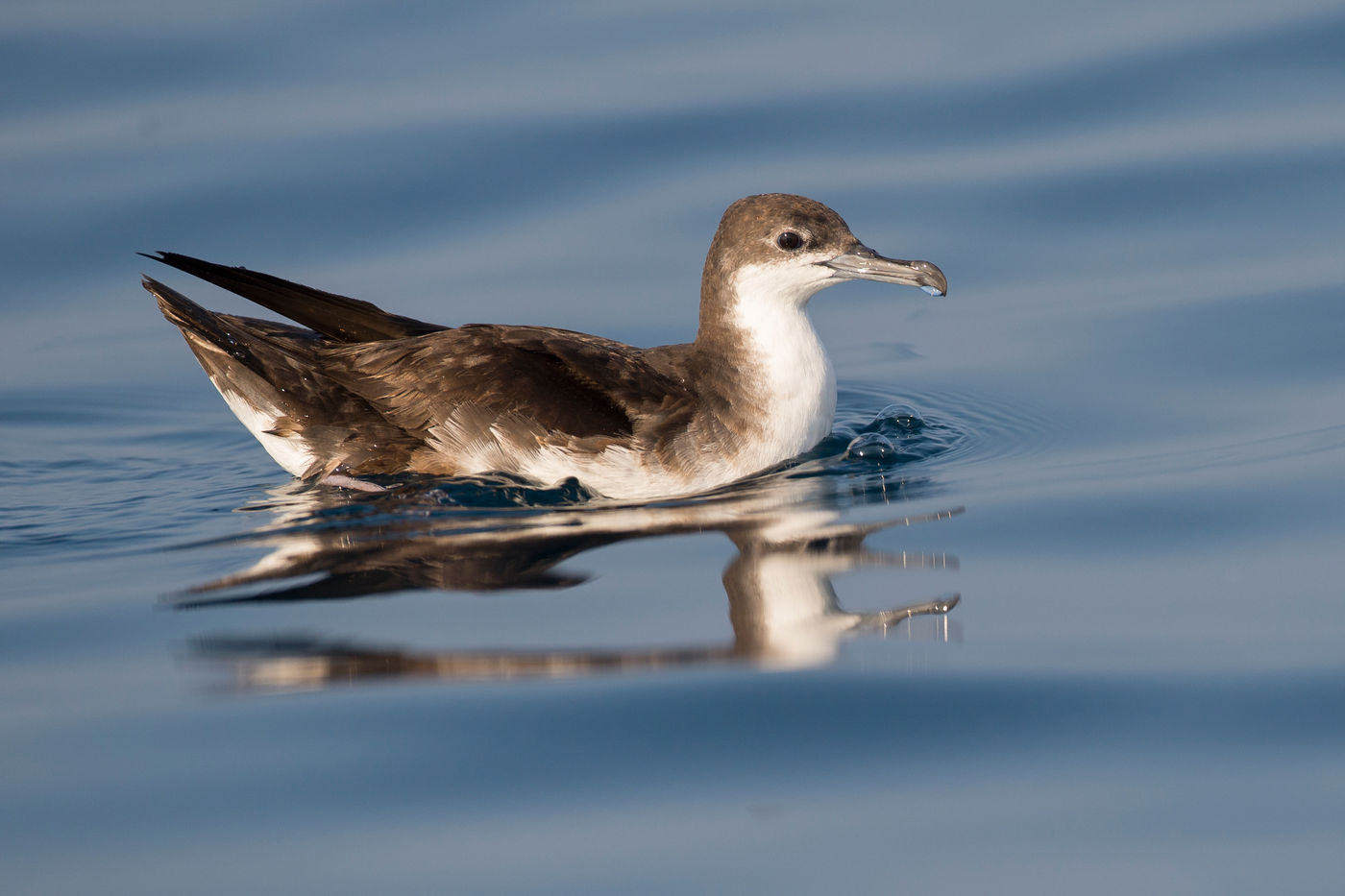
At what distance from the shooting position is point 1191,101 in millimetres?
11312

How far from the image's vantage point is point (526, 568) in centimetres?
599

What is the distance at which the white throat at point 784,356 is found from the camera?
24.5 ft

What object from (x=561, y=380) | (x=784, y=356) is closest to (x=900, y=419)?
(x=784, y=356)

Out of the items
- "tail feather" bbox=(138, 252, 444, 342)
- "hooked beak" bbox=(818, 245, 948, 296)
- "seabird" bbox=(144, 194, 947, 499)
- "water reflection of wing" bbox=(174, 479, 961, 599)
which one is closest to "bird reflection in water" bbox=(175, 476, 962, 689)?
"water reflection of wing" bbox=(174, 479, 961, 599)

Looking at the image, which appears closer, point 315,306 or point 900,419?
point 315,306

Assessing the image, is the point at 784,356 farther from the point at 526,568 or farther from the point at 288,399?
the point at 288,399

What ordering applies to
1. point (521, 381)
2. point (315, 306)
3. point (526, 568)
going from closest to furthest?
point (526, 568) < point (521, 381) < point (315, 306)

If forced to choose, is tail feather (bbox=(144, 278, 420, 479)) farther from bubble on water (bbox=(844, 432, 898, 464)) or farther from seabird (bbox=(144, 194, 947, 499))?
bubble on water (bbox=(844, 432, 898, 464))

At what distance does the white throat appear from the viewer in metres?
7.46

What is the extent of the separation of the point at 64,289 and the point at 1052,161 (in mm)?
6259

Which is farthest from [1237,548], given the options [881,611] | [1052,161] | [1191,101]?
[1191,101]

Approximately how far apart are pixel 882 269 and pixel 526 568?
2.40 meters

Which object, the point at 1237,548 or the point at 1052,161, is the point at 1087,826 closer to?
the point at 1237,548

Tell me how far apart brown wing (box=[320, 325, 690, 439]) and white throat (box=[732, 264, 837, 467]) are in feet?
1.30
